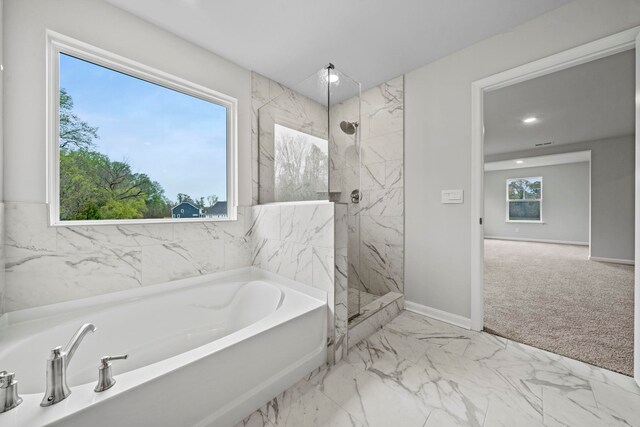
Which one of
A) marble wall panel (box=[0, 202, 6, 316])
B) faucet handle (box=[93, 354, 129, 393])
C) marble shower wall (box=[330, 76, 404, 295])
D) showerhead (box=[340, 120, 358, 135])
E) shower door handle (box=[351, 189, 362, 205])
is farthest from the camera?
marble shower wall (box=[330, 76, 404, 295])

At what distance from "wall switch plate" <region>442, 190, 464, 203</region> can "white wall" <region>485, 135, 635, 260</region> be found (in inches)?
196

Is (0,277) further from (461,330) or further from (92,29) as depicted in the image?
(461,330)

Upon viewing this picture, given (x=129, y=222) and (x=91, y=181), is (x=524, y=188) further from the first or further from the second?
(x=91, y=181)

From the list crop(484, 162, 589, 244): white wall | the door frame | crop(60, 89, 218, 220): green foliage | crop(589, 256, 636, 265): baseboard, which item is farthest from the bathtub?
crop(484, 162, 589, 244): white wall

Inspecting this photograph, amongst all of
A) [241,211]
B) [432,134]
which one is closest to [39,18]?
[241,211]

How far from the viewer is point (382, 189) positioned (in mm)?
2744

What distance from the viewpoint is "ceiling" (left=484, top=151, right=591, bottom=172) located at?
5647 mm

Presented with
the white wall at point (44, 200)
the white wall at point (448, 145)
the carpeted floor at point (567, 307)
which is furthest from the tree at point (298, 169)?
the carpeted floor at point (567, 307)

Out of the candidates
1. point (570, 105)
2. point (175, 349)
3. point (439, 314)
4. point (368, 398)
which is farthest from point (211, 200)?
point (570, 105)

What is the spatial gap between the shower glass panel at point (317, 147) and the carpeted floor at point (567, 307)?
147 centimetres

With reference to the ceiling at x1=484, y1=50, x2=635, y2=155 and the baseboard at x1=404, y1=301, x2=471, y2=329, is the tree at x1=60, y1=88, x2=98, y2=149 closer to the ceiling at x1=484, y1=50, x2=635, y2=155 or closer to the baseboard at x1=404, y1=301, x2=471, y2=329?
the baseboard at x1=404, y1=301, x2=471, y2=329

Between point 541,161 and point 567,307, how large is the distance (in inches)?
228

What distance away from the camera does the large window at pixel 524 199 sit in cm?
712

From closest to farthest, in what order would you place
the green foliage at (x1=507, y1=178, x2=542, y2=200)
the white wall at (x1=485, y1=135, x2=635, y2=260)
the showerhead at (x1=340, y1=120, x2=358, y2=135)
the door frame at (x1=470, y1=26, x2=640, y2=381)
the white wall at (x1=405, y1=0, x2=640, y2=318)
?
the door frame at (x1=470, y1=26, x2=640, y2=381)
the white wall at (x1=405, y1=0, x2=640, y2=318)
the showerhead at (x1=340, y1=120, x2=358, y2=135)
the white wall at (x1=485, y1=135, x2=635, y2=260)
the green foliage at (x1=507, y1=178, x2=542, y2=200)
